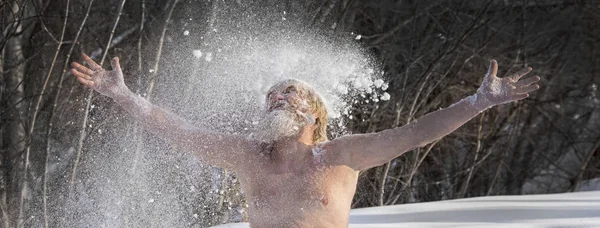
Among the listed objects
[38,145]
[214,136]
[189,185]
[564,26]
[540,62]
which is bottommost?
[214,136]

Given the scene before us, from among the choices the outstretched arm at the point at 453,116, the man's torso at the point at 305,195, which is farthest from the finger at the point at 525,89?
the man's torso at the point at 305,195

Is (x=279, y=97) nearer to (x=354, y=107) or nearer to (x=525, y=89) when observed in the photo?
(x=525, y=89)

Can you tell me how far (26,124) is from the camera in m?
6.41

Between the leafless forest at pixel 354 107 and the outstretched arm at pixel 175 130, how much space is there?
7.69 feet

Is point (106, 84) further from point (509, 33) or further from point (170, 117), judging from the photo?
point (509, 33)

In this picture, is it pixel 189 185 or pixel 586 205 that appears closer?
pixel 586 205

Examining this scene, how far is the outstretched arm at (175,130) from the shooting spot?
2984mm

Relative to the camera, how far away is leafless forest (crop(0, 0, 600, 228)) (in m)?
6.05

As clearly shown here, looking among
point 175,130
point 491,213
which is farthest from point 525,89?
point 491,213

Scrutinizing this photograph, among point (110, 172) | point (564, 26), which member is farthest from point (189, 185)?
point (564, 26)

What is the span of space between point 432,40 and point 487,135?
1617 mm

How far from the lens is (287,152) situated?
9.57 ft

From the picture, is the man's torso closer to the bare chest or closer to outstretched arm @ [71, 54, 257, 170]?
the bare chest

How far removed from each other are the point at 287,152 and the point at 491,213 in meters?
1.17
